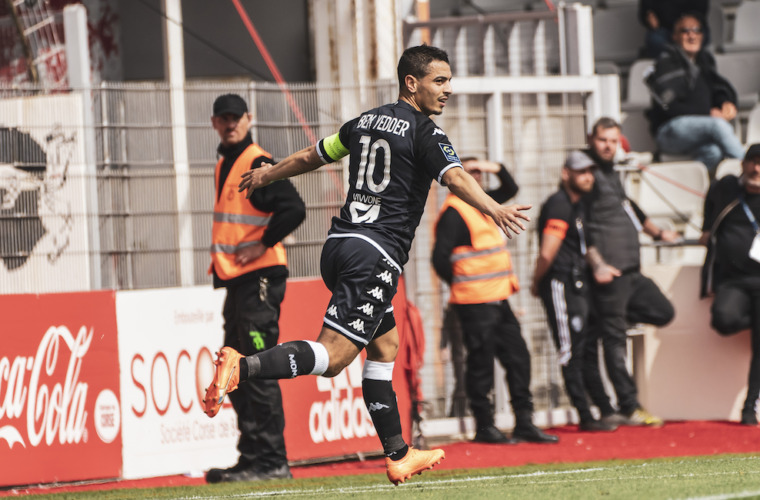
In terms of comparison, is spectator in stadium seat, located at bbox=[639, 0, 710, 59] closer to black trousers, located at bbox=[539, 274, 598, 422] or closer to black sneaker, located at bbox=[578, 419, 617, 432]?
black trousers, located at bbox=[539, 274, 598, 422]

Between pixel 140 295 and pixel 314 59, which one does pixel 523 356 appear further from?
pixel 314 59

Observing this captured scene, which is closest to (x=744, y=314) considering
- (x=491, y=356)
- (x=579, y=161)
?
(x=579, y=161)

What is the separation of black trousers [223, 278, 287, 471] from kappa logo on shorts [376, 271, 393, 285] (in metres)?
1.67

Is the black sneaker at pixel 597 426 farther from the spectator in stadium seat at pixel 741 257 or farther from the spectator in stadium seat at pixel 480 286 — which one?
the spectator in stadium seat at pixel 741 257

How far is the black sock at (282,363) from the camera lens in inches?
231

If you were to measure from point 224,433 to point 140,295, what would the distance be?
1.15 metres

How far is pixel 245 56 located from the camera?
1402cm

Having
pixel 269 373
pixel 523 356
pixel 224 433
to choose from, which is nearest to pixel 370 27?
pixel 523 356

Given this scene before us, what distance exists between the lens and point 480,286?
9633 mm

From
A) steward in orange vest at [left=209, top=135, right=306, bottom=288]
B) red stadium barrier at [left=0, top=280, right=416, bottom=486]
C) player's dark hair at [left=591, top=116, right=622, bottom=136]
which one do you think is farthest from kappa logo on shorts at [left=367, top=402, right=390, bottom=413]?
player's dark hair at [left=591, top=116, right=622, bottom=136]

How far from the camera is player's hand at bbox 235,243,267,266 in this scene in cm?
762

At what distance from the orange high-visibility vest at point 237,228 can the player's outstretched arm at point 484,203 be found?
2.20 meters

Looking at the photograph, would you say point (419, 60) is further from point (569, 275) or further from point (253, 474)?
point (569, 275)

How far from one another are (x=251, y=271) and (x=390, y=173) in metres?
1.89
